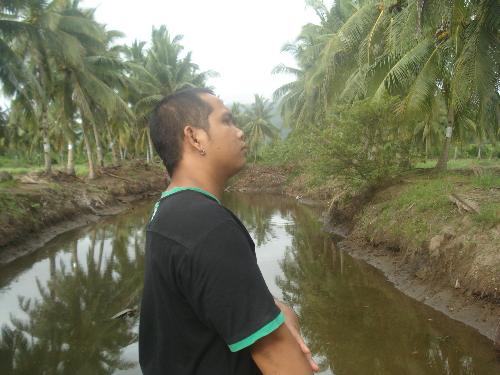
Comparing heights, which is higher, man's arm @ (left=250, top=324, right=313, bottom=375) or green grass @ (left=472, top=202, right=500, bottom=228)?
man's arm @ (left=250, top=324, right=313, bottom=375)

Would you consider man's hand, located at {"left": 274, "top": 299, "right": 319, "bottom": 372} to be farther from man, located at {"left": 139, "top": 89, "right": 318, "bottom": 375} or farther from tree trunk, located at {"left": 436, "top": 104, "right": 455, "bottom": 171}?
tree trunk, located at {"left": 436, "top": 104, "right": 455, "bottom": 171}

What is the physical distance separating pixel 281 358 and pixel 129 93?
26261 mm

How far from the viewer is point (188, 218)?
44.5 inches

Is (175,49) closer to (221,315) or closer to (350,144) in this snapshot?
(350,144)

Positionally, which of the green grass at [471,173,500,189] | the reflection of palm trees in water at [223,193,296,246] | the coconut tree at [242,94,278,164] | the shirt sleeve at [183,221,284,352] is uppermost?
the coconut tree at [242,94,278,164]

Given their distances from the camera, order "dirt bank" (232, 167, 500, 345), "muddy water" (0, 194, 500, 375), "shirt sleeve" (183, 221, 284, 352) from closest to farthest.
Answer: "shirt sleeve" (183, 221, 284, 352) → "muddy water" (0, 194, 500, 375) → "dirt bank" (232, 167, 500, 345)

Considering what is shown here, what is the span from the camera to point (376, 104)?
11422 mm

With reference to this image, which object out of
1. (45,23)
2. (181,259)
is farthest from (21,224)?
(181,259)

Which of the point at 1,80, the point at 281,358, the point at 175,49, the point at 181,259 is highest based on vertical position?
the point at 175,49

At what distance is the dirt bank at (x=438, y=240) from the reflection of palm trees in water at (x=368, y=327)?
1.15 feet

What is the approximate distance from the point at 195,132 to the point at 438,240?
23.9 feet

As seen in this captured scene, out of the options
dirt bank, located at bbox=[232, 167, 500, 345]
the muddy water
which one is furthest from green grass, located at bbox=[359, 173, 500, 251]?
the muddy water

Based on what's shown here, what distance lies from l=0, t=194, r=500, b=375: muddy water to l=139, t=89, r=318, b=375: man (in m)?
4.44

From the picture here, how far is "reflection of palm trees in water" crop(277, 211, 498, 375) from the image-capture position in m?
5.17
